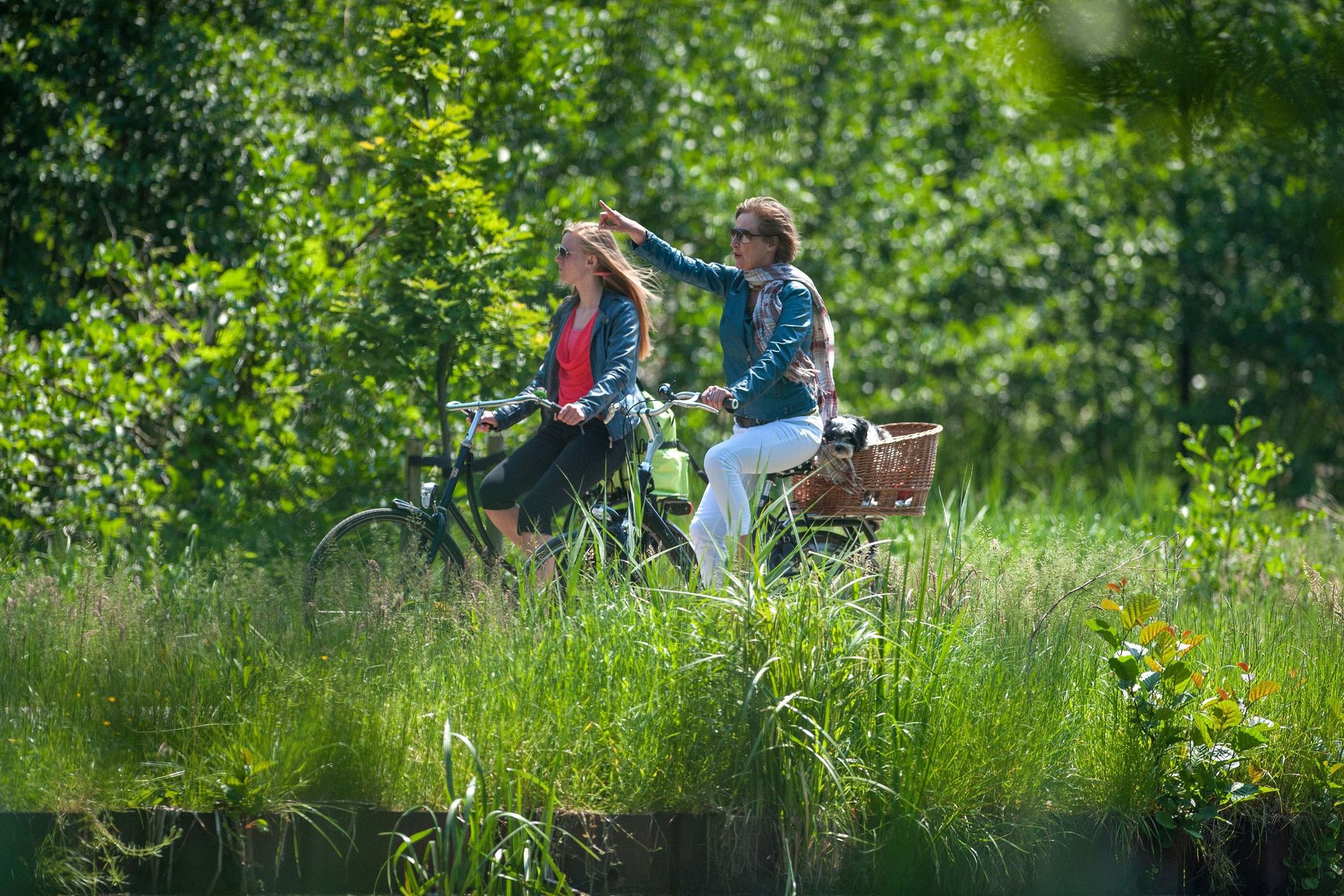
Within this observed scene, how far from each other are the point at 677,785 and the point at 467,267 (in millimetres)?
3282

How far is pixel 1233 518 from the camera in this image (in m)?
7.09

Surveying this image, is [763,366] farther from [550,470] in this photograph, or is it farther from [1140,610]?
[1140,610]

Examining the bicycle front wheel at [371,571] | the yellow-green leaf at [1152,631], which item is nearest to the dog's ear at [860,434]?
the yellow-green leaf at [1152,631]

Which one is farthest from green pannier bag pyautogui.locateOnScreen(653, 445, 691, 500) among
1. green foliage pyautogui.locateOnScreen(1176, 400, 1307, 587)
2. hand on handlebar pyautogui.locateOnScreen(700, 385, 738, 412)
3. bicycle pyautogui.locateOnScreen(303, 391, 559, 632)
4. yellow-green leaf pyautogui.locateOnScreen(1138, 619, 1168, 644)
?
green foliage pyautogui.locateOnScreen(1176, 400, 1307, 587)

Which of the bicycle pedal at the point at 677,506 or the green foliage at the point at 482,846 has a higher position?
the bicycle pedal at the point at 677,506

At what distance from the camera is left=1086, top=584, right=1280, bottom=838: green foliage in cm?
396

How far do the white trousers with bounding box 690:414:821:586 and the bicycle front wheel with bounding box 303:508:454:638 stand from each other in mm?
954

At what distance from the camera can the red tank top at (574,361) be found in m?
5.46

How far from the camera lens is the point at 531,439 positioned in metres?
5.48

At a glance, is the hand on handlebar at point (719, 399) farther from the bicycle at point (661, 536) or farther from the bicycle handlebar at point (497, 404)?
the bicycle handlebar at point (497, 404)

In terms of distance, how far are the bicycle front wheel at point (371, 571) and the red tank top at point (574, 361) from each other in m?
0.76

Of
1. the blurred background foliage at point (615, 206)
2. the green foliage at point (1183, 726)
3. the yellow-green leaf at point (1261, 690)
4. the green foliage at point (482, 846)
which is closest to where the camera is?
the green foliage at point (482, 846)

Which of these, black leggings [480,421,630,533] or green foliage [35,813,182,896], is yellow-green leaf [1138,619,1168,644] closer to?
black leggings [480,421,630,533]

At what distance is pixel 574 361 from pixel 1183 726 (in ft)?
8.52
